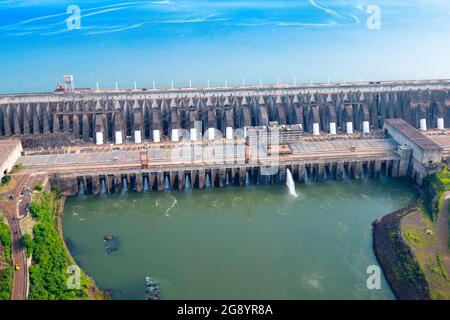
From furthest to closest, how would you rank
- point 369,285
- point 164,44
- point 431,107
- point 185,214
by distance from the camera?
1. point 164,44
2. point 431,107
3. point 185,214
4. point 369,285

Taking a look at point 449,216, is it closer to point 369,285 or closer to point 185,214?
point 369,285

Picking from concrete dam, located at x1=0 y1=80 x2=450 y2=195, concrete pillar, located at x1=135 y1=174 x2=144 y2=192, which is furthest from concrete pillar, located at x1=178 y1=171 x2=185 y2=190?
concrete pillar, located at x1=135 y1=174 x2=144 y2=192

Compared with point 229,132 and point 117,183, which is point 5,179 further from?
point 229,132

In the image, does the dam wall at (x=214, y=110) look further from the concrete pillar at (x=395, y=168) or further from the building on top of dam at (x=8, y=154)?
the concrete pillar at (x=395, y=168)

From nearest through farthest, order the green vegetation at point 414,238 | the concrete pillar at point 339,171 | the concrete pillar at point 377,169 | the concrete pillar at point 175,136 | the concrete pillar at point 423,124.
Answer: the green vegetation at point 414,238 → the concrete pillar at point 339,171 → the concrete pillar at point 377,169 → the concrete pillar at point 175,136 → the concrete pillar at point 423,124

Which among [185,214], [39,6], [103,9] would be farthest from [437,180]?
[39,6]

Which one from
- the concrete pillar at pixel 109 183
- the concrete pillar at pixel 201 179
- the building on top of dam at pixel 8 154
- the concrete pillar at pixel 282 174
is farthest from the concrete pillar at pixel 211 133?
the building on top of dam at pixel 8 154
